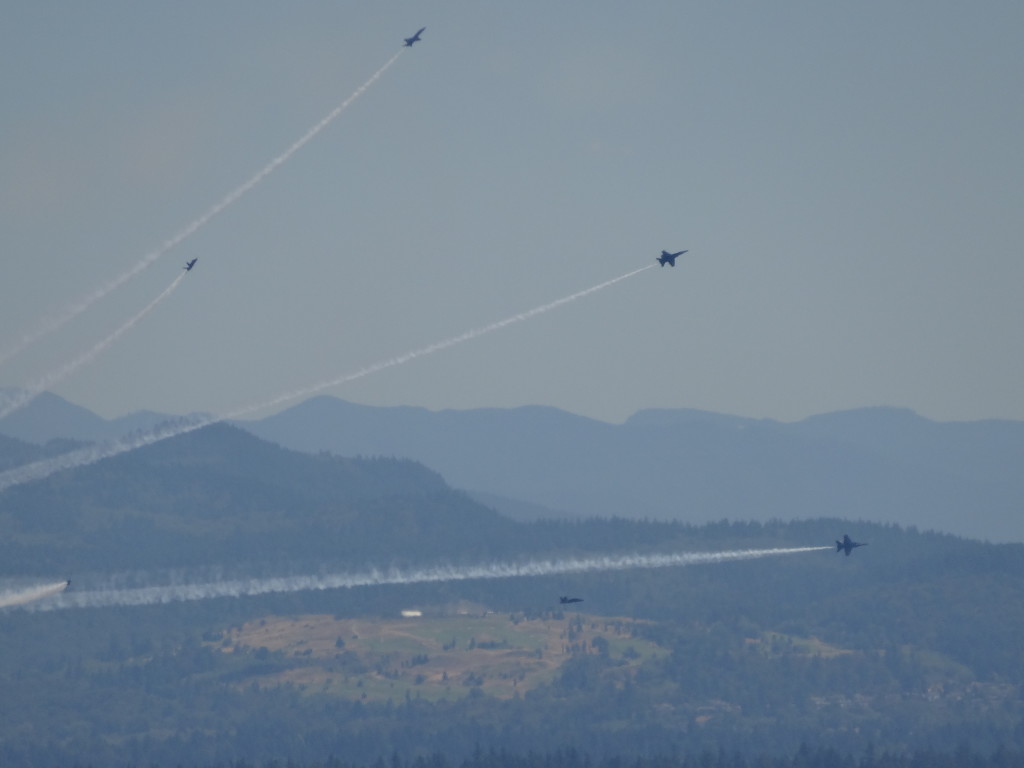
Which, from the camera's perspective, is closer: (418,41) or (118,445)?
(418,41)

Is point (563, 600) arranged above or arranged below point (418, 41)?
below

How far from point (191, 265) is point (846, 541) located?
59.4 metres

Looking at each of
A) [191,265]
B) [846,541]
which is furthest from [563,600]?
[191,265]

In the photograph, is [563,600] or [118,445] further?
[118,445]

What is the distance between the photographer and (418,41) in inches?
6875

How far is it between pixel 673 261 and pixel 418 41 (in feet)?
98.6

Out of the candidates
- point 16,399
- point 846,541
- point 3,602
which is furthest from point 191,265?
point 846,541

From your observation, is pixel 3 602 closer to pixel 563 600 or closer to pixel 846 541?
pixel 563 600

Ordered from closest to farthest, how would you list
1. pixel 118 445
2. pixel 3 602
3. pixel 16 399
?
pixel 16 399 → pixel 3 602 → pixel 118 445

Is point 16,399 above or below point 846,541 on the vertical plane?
above

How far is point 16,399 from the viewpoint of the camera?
160 metres

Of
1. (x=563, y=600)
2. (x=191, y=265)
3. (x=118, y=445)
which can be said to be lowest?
(x=563, y=600)

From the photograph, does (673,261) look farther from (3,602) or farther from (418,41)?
(3,602)

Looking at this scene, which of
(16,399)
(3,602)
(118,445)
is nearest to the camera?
(16,399)
